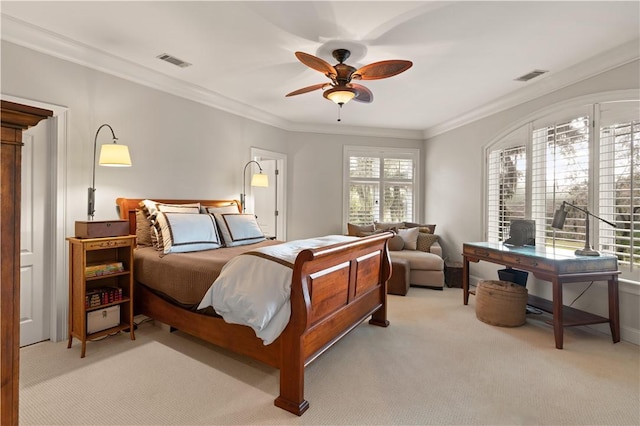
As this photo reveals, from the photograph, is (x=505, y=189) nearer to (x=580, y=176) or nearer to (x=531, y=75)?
(x=580, y=176)

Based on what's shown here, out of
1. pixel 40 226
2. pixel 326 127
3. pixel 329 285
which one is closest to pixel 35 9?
pixel 40 226

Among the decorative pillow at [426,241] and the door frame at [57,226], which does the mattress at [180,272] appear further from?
the decorative pillow at [426,241]

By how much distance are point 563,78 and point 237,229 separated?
3985 mm

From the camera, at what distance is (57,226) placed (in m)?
2.98

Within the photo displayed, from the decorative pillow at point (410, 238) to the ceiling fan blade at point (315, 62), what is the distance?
3335 mm

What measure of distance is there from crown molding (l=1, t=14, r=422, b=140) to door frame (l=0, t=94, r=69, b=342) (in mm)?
508

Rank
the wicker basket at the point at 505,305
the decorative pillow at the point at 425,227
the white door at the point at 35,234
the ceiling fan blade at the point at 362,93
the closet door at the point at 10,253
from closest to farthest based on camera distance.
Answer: the closet door at the point at 10,253 → the white door at the point at 35,234 → the ceiling fan blade at the point at 362,93 → the wicker basket at the point at 505,305 → the decorative pillow at the point at 425,227

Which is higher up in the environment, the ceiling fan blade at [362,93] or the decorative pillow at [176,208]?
the ceiling fan blade at [362,93]

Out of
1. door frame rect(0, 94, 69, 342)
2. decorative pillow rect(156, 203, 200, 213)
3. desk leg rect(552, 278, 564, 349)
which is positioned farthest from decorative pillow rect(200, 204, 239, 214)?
desk leg rect(552, 278, 564, 349)

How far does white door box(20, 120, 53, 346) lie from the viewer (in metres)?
2.83

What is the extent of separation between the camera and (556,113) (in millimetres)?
3766

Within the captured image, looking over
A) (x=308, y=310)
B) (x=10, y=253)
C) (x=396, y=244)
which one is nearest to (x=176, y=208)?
(x=308, y=310)

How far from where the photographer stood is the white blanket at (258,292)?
2017mm

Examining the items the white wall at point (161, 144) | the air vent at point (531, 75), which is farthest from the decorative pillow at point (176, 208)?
the air vent at point (531, 75)
